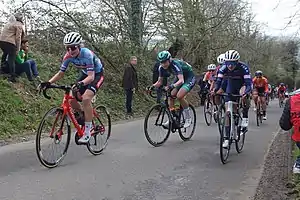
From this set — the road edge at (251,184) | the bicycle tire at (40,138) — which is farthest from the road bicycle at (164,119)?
the bicycle tire at (40,138)

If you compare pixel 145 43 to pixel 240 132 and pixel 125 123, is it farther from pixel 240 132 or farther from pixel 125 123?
pixel 240 132

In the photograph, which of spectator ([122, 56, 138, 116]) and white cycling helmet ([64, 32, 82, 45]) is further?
spectator ([122, 56, 138, 116])

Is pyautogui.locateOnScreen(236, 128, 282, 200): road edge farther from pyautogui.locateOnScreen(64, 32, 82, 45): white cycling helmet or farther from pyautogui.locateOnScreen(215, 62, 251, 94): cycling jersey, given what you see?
pyautogui.locateOnScreen(64, 32, 82, 45): white cycling helmet

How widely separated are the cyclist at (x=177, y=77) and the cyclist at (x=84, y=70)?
1.94m

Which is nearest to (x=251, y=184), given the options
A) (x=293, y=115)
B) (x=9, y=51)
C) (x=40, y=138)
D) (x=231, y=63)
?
(x=293, y=115)

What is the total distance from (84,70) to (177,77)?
8.19 feet

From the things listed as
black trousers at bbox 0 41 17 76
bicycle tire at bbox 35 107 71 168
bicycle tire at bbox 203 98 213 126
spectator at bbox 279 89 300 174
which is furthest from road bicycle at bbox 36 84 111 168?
bicycle tire at bbox 203 98 213 126

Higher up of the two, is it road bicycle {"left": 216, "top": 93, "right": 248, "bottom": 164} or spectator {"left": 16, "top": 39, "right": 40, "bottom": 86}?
spectator {"left": 16, "top": 39, "right": 40, "bottom": 86}

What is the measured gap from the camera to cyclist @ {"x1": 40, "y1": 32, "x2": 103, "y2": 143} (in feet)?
24.4

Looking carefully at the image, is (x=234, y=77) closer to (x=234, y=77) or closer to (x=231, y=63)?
(x=234, y=77)

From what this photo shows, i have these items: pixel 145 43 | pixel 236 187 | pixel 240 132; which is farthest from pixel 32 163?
pixel 145 43

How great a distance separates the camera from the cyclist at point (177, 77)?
9.54m

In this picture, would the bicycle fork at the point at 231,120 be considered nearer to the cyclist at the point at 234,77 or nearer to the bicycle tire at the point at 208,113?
the cyclist at the point at 234,77

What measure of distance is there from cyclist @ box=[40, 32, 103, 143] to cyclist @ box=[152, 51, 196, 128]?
1940 mm
